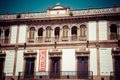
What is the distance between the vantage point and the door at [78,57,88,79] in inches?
949

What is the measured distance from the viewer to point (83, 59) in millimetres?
25156

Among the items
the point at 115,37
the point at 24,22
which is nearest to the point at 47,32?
the point at 24,22

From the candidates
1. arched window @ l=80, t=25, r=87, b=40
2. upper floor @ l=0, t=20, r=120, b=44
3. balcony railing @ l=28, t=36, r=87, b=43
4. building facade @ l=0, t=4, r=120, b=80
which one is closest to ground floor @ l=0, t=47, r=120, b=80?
building facade @ l=0, t=4, r=120, b=80

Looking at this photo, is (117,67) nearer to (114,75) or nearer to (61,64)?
(114,75)

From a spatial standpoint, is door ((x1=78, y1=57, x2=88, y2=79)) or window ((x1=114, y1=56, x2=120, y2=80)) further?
door ((x1=78, y1=57, x2=88, y2=79))

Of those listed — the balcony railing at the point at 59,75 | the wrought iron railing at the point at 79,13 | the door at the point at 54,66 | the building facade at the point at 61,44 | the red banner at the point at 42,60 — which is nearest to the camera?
the balcony railing at the point at 59,75

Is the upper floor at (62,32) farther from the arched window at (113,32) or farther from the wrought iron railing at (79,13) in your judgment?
the wrought iron railing at (79,13)

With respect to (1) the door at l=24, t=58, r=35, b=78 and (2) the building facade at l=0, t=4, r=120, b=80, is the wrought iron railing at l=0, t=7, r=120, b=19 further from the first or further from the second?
(1) the door at l=24, t=58, r=35, b=78

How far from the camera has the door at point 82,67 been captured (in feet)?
79.1

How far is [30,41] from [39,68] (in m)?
3.50

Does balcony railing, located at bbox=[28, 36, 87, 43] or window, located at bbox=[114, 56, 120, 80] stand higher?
balcony railing, located at bbox=[28, 36, 87, 43]

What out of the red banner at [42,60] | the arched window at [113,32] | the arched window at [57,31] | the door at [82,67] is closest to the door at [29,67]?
the red banner at [42,60]

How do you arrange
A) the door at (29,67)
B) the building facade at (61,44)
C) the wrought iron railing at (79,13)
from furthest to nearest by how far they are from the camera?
the wrought iron railing at (79,13) → the door at (29,67) → the building facade at (61,44)

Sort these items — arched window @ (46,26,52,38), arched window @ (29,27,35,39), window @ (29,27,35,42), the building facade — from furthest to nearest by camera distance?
1. arched window @ (29,27,35,39)
2. window @ (29,27,35,42)
3. arched window @ (46,26,52,38)
4. the building facade
